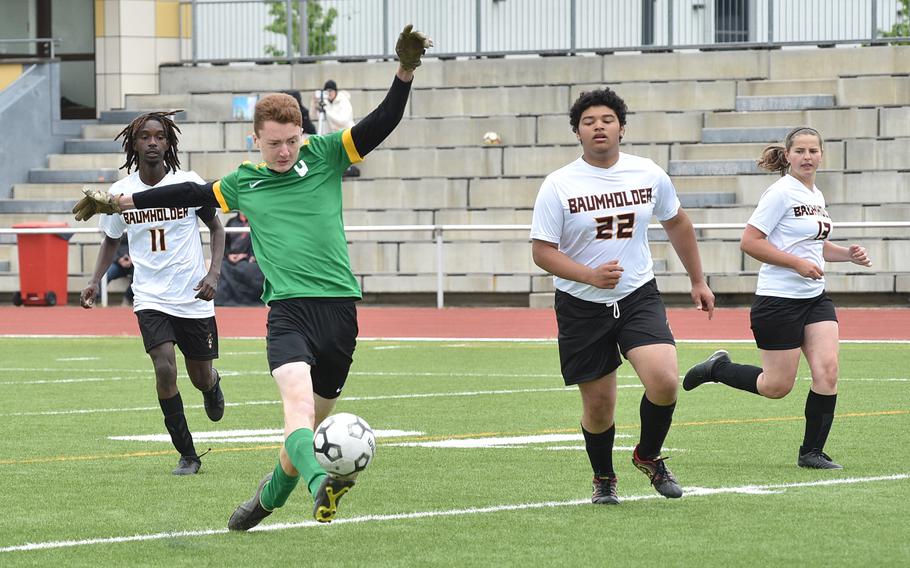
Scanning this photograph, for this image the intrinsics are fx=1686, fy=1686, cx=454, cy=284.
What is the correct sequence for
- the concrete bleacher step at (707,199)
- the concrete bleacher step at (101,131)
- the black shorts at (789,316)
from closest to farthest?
the black shorts at (789,316) < the concrete bleacher step at (707,199) < the concrete bleacher step at (101,131)

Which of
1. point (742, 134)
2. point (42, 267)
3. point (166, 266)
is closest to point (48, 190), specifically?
point (42, 267)

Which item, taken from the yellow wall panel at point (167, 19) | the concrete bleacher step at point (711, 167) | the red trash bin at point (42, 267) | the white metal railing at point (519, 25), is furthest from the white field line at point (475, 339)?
the yellow wall panel at point (167, 19)

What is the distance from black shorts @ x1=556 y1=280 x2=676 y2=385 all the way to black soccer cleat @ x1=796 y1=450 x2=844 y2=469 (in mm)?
1738

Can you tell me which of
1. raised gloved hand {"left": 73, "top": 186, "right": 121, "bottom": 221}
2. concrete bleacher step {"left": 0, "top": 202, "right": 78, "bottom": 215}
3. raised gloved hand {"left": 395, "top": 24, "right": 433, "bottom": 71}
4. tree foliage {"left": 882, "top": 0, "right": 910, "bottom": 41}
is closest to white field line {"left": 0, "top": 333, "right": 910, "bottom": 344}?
concrete bleacher step {"left": 0, "top": 202, "right": 78, "bottom": 215}

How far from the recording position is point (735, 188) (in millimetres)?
26531

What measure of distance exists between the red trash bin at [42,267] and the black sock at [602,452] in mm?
20103

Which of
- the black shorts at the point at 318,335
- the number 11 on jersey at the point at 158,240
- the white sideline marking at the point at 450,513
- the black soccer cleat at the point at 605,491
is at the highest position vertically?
the number 11 on jersey at the point at 158,240

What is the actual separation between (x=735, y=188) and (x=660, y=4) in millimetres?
5140

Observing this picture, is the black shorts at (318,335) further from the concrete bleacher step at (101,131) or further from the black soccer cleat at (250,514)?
the concrete bleacher step at (101,131)

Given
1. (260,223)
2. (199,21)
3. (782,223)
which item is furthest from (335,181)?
(199,21)

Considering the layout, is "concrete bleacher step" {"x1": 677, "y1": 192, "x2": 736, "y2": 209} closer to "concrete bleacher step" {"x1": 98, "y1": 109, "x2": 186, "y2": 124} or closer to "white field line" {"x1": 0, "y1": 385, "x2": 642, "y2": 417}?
"concrete bleacher step" {"x1": 98, "y1": 109, "x2": 186, "y2": 124}

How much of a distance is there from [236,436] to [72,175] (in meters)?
20.3

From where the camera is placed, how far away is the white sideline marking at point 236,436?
11121 millimetres

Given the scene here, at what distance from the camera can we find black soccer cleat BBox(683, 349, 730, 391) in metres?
10.6
